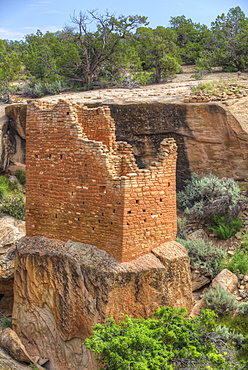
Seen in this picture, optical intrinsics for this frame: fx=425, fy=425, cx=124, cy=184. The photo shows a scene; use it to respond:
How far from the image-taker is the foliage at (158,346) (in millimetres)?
5996

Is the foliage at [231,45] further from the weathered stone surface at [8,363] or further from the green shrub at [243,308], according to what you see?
the weathered stone surface at [8,363]

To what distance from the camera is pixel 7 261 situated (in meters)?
11.3

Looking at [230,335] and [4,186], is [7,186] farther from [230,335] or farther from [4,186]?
[230,335]

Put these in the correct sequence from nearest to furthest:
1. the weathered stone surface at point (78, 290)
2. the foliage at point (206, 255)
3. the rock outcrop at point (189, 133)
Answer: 1. the weathered stone surface at point (78, 290)
2. the foliage at point (206, 255)
3. the rock outcrop at point (189, 133)

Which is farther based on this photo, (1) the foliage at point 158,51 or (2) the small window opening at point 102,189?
(1) the foliage at point 158,51

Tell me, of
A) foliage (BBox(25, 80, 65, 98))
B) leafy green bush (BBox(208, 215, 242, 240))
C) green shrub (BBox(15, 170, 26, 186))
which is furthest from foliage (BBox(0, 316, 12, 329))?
foliage (BBox(25, 80, 65, 98))

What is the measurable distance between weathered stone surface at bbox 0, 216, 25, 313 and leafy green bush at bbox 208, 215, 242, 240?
18.3 feet

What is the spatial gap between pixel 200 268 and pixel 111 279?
13.0ft

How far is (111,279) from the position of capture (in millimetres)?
7273

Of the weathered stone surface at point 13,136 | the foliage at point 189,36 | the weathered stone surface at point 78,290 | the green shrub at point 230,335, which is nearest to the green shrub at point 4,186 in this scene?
the weathered stone surface at point 13,136

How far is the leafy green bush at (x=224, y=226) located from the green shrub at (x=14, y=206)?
19.6 ft

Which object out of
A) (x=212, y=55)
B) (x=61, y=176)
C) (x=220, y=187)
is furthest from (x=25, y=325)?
(x=212, y=55)

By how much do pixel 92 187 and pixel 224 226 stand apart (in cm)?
557

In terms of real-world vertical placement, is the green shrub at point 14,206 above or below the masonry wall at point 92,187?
below
